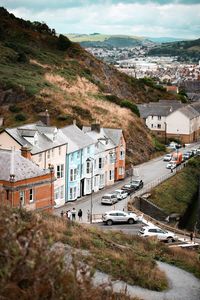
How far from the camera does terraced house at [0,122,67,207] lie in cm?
5057

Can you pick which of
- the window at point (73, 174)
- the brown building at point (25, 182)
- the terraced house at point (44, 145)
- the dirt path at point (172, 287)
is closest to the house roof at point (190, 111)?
the window at point (73, 174)

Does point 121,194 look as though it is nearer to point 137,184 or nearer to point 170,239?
point 137,184

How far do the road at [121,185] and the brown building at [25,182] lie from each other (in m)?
7.58

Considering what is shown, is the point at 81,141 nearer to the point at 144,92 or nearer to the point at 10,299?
the point at 10,299

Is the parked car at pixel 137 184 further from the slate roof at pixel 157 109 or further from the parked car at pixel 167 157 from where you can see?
the slate roof at pixel 157 109

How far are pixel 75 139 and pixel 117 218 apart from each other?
13885 millimetres

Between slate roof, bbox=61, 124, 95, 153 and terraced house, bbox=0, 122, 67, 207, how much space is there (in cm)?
113

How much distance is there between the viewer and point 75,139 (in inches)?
2335

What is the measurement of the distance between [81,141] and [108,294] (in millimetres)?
45850

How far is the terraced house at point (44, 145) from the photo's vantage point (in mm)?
50566

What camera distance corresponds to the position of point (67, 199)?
185 ft

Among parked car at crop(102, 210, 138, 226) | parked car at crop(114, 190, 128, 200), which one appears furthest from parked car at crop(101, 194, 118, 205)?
parked car at crop(102, 210, 138, 226)

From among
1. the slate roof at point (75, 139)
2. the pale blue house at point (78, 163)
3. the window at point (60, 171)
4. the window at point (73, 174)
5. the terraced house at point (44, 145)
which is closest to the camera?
the terraced house at point (44, 145)

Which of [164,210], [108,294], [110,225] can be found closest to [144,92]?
[164,210]
